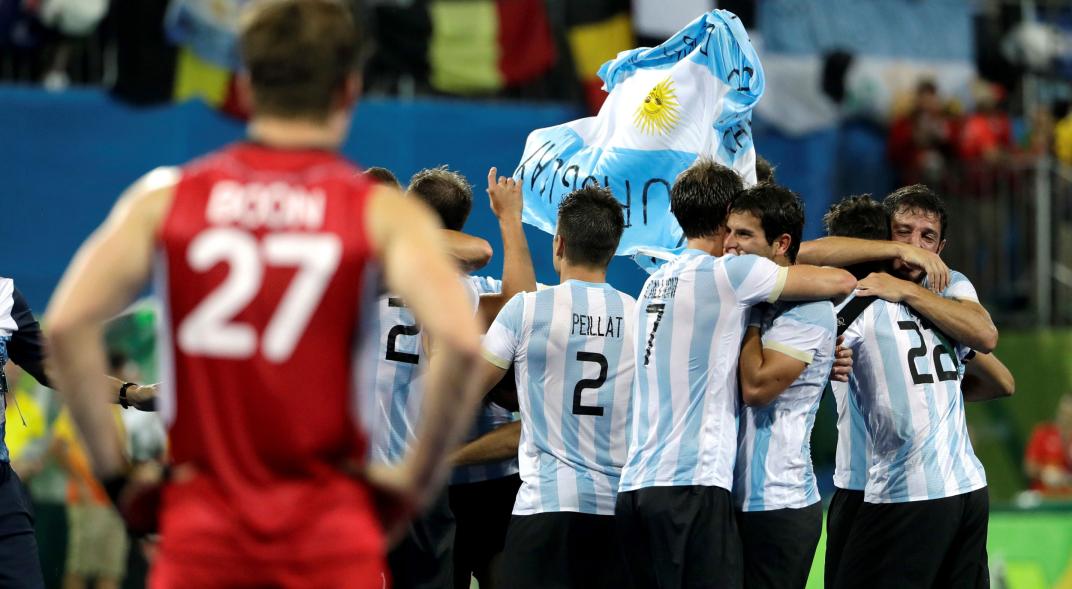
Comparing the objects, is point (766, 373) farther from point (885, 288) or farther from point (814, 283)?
point (885, 288)

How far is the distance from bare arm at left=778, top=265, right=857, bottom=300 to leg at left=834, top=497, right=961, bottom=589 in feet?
4.10

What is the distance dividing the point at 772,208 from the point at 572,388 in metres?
1.06

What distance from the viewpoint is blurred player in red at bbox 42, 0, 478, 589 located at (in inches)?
113

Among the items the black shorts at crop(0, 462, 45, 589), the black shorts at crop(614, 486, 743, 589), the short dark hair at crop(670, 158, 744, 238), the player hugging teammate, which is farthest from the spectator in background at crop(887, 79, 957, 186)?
the black shorts at crop(0, 462, 45, 589)

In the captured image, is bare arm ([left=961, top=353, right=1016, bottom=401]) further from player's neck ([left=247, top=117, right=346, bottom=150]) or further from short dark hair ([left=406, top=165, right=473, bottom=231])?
player's neck ([left=247, top=117, right=346, bottom=150])

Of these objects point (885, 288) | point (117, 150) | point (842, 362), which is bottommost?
point (842, 362)

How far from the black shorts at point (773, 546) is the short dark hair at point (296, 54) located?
3099mm

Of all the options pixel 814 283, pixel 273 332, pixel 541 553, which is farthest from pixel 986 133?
pixel 273 332

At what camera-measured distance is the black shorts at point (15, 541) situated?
5602 millimetres

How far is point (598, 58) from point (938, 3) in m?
4.84

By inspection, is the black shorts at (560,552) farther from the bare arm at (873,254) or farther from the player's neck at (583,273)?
the bare arm at (873,254)

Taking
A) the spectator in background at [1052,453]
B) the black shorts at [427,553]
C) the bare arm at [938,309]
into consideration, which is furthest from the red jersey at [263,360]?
the spectator in background at [1052,453]

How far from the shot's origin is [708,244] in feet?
18.5

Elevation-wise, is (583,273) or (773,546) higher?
(583,273)
